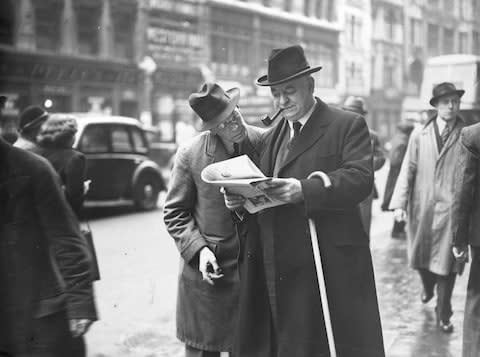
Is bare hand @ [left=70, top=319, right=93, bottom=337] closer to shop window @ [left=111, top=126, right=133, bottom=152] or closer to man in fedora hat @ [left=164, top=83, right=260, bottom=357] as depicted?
man in fedora hat @ [left=164, top=83, right=260, bottom=357]

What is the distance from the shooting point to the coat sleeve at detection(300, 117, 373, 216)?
2863mm

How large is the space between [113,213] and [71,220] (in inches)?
424

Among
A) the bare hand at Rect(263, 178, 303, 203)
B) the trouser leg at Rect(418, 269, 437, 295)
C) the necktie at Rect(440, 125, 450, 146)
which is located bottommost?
the trouser leg at Rect(418, 269, 437, 295)

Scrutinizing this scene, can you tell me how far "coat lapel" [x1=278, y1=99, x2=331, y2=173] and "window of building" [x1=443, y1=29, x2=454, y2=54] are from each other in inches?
348

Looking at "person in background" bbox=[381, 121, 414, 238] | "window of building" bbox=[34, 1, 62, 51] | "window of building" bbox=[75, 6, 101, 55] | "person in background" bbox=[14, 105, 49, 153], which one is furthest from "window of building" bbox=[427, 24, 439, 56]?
"window of building" bbox=[75, 6, 101, 55]

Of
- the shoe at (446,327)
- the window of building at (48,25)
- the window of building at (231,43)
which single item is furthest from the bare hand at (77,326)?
the window of building at (231,43)

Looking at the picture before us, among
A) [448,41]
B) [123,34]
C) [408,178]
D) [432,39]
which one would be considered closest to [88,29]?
[123,34]

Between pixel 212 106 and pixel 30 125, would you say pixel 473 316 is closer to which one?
pixel 212 106

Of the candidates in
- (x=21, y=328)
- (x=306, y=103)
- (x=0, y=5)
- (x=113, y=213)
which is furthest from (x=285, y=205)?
Answer: (x=113, y=213)

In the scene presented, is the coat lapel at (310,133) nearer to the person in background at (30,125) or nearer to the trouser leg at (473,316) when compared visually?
the trouser leg at (473,316)

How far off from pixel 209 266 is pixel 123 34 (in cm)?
2286

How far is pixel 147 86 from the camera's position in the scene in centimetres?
2592

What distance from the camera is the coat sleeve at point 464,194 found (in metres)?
4.11

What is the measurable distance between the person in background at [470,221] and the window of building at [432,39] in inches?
301
